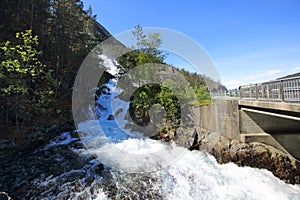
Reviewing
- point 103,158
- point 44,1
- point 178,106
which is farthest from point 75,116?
point 44,1

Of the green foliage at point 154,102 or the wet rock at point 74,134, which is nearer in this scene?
the wet rock at point 74,134

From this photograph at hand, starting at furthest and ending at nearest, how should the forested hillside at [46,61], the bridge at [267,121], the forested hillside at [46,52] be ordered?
the forested hillside at [46,52], the forested hillside at [46,61], the bridge at [267,121]

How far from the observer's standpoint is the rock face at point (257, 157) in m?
5.04

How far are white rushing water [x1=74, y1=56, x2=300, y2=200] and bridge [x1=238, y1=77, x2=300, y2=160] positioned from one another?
49.8 inches

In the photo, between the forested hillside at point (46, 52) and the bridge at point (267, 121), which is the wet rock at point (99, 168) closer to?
the bridge at point (267, 121)

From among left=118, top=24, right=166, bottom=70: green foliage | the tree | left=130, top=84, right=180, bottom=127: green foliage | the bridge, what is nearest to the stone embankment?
the bridge

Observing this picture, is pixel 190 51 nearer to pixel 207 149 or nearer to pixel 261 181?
pixel 207 149

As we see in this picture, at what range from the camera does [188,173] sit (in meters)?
5.31

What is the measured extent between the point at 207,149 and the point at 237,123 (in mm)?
1712

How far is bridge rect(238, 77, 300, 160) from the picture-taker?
15.7 feet

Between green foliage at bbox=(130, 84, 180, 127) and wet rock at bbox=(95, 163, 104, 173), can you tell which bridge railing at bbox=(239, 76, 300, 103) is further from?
wet rock at bbox=(95, 163, 104, 173)

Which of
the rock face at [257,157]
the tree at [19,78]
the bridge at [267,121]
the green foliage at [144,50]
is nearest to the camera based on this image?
the bridge at [267,121]

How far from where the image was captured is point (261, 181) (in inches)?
189

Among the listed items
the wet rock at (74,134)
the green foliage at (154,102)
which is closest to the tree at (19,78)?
the wet rock at (74,134)
